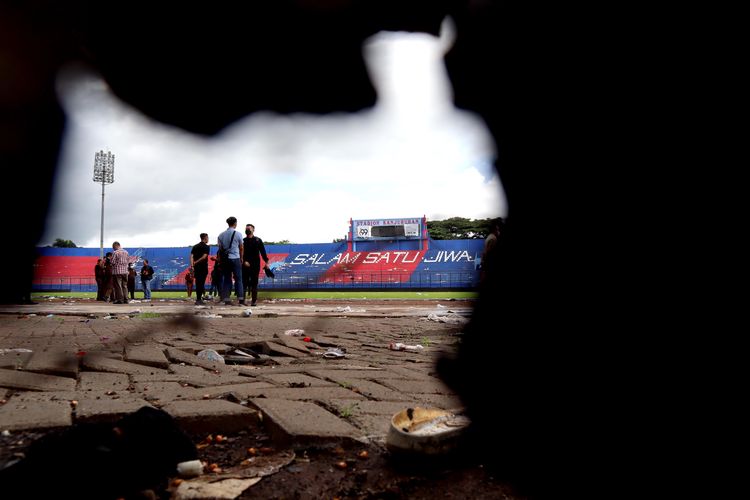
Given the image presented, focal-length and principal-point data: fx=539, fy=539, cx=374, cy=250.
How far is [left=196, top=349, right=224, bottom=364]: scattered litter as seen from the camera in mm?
3157

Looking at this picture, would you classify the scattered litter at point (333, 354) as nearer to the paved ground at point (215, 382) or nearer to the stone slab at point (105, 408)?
the paved ground at point (215, 382)

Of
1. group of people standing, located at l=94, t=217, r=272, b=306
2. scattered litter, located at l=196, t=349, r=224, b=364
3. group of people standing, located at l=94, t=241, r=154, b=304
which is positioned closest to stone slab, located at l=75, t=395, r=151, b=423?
scattered litter, located at l=196, t=349, r=224, b=364

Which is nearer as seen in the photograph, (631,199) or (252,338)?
(631,199)

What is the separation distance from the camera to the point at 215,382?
90.4 inches

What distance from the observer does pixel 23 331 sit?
14.4 ft

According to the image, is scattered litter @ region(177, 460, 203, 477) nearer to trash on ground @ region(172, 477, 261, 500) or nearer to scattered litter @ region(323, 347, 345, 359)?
trash on ground @ region(172, 477, 261, 500)

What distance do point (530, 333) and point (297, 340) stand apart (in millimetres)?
3244

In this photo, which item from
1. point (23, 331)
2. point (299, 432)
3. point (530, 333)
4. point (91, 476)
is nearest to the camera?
point (91, 476)

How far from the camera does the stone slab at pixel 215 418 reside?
1583 millimetres

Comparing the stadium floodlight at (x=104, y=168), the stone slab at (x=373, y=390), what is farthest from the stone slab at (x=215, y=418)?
the stadium floodlight at (x=104, y=168)

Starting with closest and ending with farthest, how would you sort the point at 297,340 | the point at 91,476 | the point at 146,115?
the point at 146,115, the point at 91,476, the point at 297,340

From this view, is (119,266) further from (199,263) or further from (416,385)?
(416,385)

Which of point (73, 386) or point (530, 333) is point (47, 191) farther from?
point (73, 386)

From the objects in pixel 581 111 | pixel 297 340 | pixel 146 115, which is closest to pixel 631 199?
pixel 581 111
